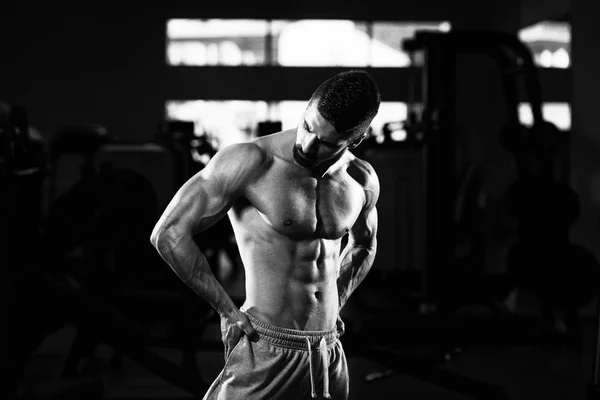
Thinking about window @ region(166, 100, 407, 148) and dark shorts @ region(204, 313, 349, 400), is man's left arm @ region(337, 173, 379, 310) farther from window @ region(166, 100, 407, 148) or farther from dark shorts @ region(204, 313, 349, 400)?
window @ region(166, 100, 407, 148)

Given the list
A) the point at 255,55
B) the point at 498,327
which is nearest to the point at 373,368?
the point at 498,327

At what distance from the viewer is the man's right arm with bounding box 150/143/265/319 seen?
112cm

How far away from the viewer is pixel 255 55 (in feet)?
35.7

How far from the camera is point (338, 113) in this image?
1.06 metres

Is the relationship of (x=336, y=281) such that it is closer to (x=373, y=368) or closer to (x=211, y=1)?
(x=373, y=368)

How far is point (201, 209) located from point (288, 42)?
1003 centimetres

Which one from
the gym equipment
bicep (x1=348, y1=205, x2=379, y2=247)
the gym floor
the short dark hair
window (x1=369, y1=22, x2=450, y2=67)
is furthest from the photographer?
window (x1=369, y1=22, x2=450, y2=67)

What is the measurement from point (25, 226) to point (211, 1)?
825 centimetres

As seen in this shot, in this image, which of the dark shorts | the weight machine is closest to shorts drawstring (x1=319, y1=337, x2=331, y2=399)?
the dark shorts

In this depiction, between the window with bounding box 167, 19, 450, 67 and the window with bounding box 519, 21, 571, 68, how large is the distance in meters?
2.76

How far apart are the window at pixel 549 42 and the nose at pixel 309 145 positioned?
6217 mm

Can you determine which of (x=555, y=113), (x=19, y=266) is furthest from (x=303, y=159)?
(x=555, y=113)

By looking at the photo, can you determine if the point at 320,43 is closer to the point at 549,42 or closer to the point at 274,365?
the point at 549,42

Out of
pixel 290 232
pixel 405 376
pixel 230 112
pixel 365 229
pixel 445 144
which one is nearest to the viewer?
pixel 290 232
